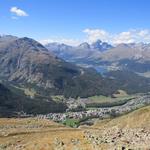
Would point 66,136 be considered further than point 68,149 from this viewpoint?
Yes

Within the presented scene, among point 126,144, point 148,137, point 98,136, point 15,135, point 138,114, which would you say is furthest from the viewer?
point 138,114

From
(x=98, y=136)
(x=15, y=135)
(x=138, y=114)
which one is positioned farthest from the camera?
(x=138, y=114)

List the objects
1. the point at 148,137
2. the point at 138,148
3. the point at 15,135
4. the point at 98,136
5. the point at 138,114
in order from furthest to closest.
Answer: the point at 138,114 < the point at 15,135 < the point at 98,136 < the point at 148,137 < the point at 138,148

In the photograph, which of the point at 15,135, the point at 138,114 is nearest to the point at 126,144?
the point at 15,135

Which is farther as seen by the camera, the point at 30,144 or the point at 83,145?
the point at 30,144

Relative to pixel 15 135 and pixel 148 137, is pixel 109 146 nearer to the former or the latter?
pixel 148 137

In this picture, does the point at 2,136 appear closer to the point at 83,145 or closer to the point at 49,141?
the point at 49,141

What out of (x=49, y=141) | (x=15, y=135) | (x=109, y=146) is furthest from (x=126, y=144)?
(x=15, y=135)

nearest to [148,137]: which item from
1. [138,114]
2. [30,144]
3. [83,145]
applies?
[83,145]

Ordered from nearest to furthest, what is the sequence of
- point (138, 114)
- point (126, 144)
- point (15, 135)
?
point (126, 144), point (15, 135), point (138, 114)
